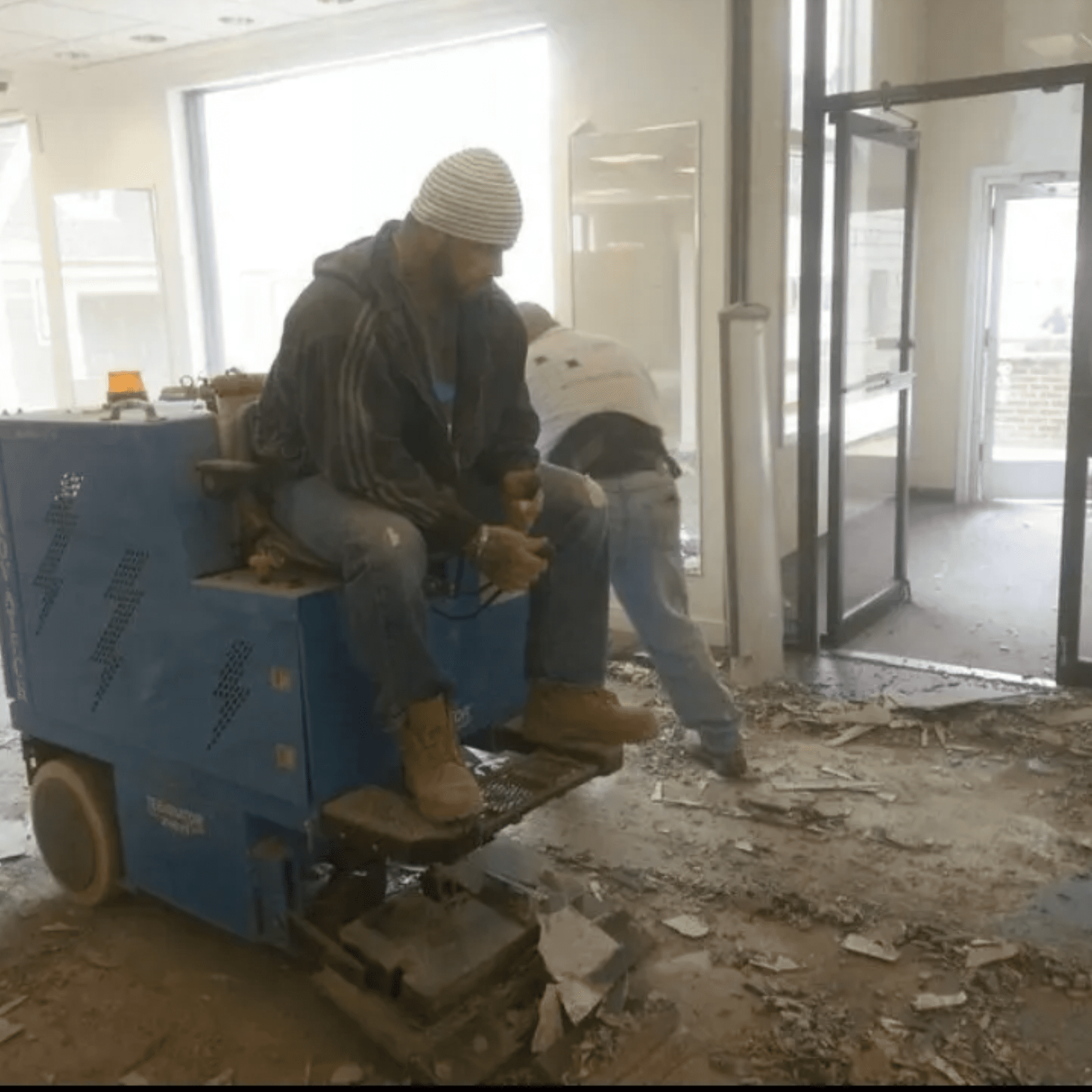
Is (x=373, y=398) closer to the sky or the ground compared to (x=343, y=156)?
closer to the ground

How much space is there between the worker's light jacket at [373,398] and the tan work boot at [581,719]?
50cm

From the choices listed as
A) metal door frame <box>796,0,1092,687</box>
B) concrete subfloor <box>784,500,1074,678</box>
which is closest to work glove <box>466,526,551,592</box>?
metal door frame <box>796,0,1092,687</box>

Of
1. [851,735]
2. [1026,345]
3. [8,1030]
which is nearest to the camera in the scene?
[8,1030]

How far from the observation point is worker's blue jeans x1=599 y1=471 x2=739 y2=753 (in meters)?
3.32

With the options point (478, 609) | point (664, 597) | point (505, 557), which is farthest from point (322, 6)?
point (505, 557)

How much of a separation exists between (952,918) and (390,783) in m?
1.38

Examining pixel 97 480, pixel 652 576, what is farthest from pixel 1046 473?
pixel 97 480

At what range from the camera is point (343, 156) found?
5984 mm

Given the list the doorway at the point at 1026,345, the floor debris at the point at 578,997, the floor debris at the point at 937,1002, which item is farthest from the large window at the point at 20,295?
Answer: the floor debris at the point at 937,1002

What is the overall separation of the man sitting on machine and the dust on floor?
664 millimetres

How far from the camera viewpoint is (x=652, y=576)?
340 centimetres

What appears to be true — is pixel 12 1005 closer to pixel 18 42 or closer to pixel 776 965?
pixel 776 965

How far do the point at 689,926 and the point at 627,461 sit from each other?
1284 millimetres

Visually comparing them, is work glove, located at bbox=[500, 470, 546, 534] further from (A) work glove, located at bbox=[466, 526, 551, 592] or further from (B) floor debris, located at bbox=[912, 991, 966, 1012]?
(B) floor debris, located at bbox=[912, 991, 966, 1012]
